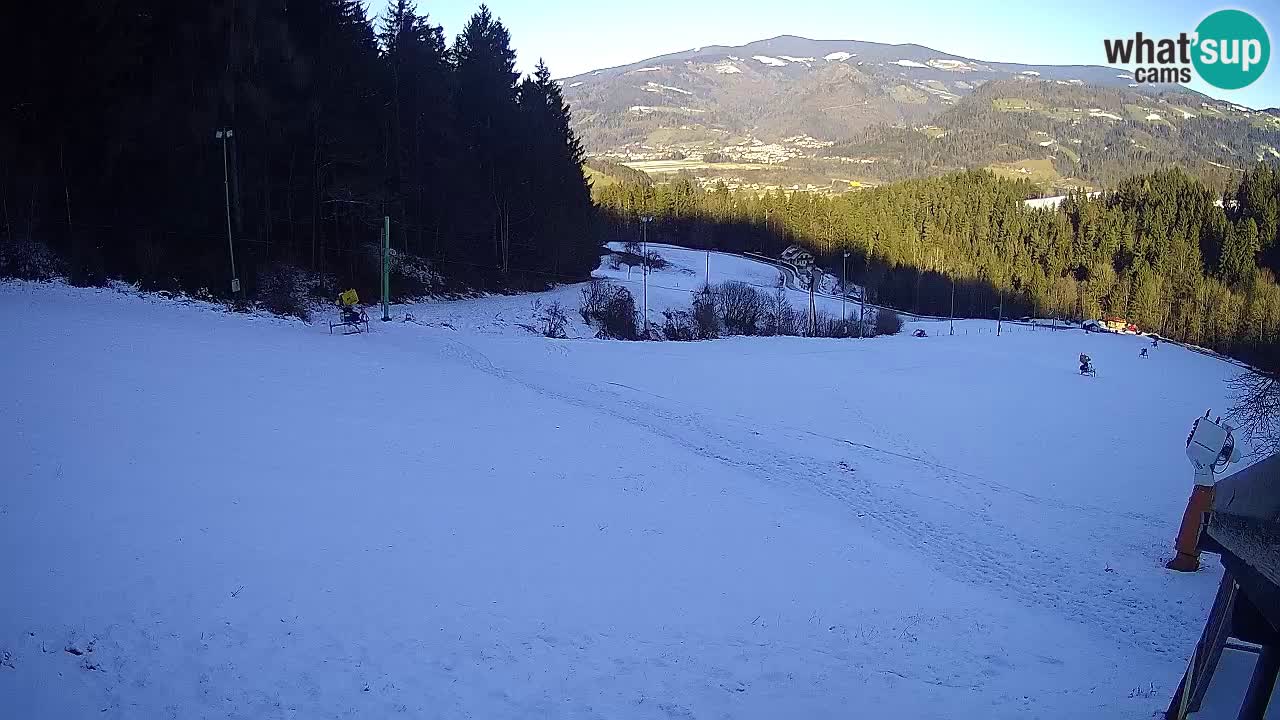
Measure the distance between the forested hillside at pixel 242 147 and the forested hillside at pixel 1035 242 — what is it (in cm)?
6565

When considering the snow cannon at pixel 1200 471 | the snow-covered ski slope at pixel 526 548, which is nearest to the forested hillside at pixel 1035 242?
the snow-covered ski slope at pixel 526 548

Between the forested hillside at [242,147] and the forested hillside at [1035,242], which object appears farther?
the forested hillside at [1035,242]

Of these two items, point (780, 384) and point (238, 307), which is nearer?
point (780, 384)

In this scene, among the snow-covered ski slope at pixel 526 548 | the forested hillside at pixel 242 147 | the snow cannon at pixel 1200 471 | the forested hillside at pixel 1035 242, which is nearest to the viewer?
the snow-covered ski slope at pixel 526 548

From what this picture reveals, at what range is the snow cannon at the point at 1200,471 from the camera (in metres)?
9.67

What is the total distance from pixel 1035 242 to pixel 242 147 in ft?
342

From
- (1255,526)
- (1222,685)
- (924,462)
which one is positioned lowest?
(924,462)

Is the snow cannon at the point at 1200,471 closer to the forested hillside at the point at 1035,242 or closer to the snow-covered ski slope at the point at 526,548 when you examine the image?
the snow-covered ski slope at the point at 526,548

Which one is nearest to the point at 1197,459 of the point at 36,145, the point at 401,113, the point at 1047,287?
the point at 36,145

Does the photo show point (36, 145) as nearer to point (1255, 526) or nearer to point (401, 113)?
point (401, 113)

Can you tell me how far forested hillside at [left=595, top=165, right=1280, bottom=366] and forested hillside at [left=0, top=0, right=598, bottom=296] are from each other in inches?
2584

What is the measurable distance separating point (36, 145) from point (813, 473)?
2773 centimetres

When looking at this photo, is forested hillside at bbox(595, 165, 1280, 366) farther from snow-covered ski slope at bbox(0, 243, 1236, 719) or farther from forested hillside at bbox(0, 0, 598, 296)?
snow-covered ski slope at bbox(0, 243, 1236, 719)

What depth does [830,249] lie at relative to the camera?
4203 inches
